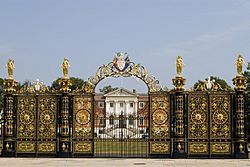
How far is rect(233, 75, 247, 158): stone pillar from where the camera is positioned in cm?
1984

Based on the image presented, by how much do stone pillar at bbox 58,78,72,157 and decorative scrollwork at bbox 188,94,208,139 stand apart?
5.61 metres

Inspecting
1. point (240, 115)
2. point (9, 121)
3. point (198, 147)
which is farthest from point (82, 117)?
point (240, 115)

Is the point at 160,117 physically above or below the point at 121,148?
above

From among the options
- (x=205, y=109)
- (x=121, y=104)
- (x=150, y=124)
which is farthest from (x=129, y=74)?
(x=121, y=104)

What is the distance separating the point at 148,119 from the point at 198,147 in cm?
258

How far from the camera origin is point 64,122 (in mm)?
20656

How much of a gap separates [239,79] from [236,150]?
317 centimetres

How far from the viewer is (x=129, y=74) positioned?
20.5 meters

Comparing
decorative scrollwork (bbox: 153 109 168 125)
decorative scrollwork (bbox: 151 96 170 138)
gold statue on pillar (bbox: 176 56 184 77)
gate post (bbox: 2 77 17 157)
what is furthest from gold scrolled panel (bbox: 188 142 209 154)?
gate post (bbox: 2 77 17 157)

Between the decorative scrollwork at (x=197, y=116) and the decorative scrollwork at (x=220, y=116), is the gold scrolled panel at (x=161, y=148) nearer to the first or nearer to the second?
the decorative scrollwork at (x=197, y=116)

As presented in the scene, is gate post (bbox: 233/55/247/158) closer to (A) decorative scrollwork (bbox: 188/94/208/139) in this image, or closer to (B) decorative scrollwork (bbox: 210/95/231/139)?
(B) decorative scrollwork (bbox: 210/95/231/139)

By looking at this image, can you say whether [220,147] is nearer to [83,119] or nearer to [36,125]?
[83,119]

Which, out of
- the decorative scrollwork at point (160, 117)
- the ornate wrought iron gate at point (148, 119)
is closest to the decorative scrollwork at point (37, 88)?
the ornate wrought iron gate at point (148, 119)

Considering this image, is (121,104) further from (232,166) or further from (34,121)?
(232,166)
